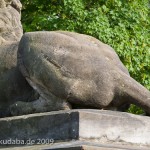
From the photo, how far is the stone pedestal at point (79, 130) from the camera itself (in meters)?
4.97

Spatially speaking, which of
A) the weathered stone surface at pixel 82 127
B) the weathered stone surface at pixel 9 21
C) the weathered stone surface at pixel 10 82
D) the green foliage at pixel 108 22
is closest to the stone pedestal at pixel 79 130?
the weathered stone surface at pixel 82 127

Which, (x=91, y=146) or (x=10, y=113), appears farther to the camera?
(x=10, y=113)

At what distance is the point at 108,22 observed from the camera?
17391mm

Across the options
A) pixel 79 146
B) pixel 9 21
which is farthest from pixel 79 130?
pixel 9 21

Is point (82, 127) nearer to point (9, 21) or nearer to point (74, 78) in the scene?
point (74, 78)

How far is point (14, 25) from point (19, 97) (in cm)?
140

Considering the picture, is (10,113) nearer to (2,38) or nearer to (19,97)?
(19,97)

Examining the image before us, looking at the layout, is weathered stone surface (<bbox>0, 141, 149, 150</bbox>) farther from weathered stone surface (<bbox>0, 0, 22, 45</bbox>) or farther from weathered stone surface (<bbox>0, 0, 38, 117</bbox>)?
weathered stone surface (<bbox>0, 0, 22, 45</bbox>)

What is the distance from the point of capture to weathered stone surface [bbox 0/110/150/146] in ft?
16.5

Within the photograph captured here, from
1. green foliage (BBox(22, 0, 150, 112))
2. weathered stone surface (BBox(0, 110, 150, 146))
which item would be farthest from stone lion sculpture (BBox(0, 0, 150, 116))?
green foliage (BBox(22, 0, 150, 112))

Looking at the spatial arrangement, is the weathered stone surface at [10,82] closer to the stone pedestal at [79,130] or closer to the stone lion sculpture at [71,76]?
the stone lion sculpture at [71,76]

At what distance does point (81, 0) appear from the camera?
17656 mm

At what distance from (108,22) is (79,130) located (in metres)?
12.6

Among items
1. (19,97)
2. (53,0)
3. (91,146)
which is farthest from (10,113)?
(53,0)
